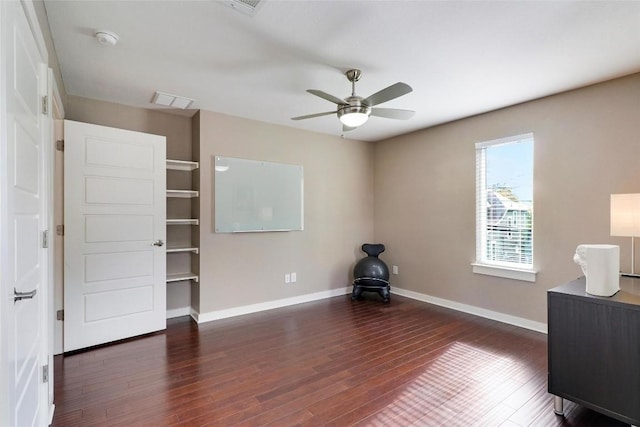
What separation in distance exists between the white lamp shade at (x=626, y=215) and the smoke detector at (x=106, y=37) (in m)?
4.10

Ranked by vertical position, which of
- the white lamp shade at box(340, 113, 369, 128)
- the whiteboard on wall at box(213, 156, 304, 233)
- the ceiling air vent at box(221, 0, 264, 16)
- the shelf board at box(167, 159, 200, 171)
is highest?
the ceiling air vent at box(221, 0, 264, 16)

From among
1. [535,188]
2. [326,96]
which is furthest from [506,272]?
[326,96]

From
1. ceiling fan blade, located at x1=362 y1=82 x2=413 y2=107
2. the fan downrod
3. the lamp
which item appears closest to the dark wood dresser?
the lamp

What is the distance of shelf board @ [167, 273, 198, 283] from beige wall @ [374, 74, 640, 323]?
3097 millimetres

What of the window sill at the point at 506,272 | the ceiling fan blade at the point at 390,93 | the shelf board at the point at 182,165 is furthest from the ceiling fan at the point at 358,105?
the window sill at the point at 506,272

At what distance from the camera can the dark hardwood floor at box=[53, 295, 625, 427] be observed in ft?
6.81

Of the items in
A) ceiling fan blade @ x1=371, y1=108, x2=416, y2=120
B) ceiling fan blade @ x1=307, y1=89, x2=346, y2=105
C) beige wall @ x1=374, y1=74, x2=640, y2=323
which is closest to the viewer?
ceiling fan blade @ x1=307, y1=89, x2=346, y2=105

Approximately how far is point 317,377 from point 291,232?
2.39 m

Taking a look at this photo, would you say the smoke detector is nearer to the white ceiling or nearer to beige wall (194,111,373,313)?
the white ceiling

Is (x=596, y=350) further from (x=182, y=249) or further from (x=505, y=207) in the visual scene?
(x=182, y=249)

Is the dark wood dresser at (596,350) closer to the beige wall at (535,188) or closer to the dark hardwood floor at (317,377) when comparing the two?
→ the dark hardwood floor at (317,377)

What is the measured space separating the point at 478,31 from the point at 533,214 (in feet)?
7.66

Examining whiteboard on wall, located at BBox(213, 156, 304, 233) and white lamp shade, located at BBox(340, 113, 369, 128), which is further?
whiteboard on wall, located at BBox(213, 156, 304, 233)

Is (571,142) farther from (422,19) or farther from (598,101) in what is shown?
(422,19)
